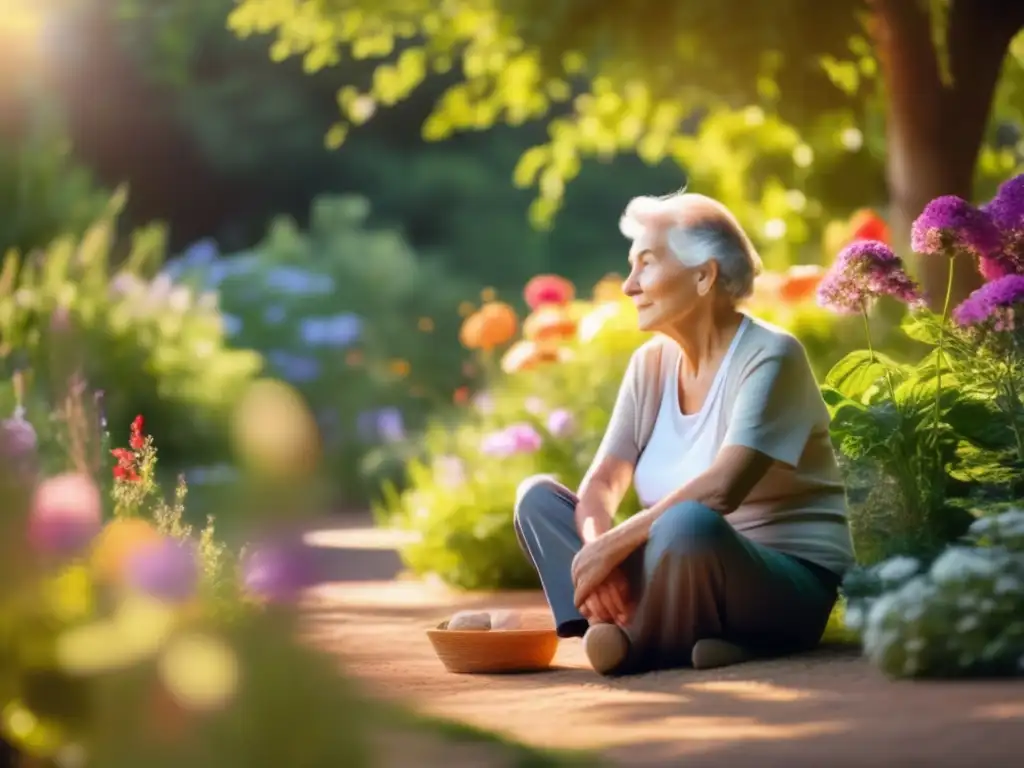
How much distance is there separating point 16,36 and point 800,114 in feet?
22.5

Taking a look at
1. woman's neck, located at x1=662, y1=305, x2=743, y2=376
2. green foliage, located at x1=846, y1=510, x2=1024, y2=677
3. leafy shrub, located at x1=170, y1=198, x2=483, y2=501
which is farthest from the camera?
leafy shrub, located at x1=170, y1=198, x2=483, y2=501

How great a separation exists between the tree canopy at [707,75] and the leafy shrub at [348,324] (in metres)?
2.97

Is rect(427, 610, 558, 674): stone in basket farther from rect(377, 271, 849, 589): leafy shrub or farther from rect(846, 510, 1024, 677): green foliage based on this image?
rect(377, 271, 849, 589): leafy shrub

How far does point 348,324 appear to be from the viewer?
15.3 metres

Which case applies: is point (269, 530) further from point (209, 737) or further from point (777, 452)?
point (777, 452)

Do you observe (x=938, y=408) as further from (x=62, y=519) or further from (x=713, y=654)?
(x=62, y=519)

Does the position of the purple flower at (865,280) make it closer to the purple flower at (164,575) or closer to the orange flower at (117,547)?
the orange flower at (117,547)

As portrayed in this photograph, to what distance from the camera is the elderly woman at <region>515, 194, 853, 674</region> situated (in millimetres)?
4777

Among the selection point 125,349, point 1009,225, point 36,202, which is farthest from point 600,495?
Answer: point 36,202

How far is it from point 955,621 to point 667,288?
1340 mm

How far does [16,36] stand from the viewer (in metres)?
13.6

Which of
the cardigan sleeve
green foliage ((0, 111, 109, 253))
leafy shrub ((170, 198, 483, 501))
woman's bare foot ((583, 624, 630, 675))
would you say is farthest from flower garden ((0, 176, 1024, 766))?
leafy shrub ((170, 198, 483, 501))

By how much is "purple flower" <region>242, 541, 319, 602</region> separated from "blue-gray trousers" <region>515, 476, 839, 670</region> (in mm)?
2333

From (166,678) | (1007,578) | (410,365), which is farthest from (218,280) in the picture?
(166,678)
